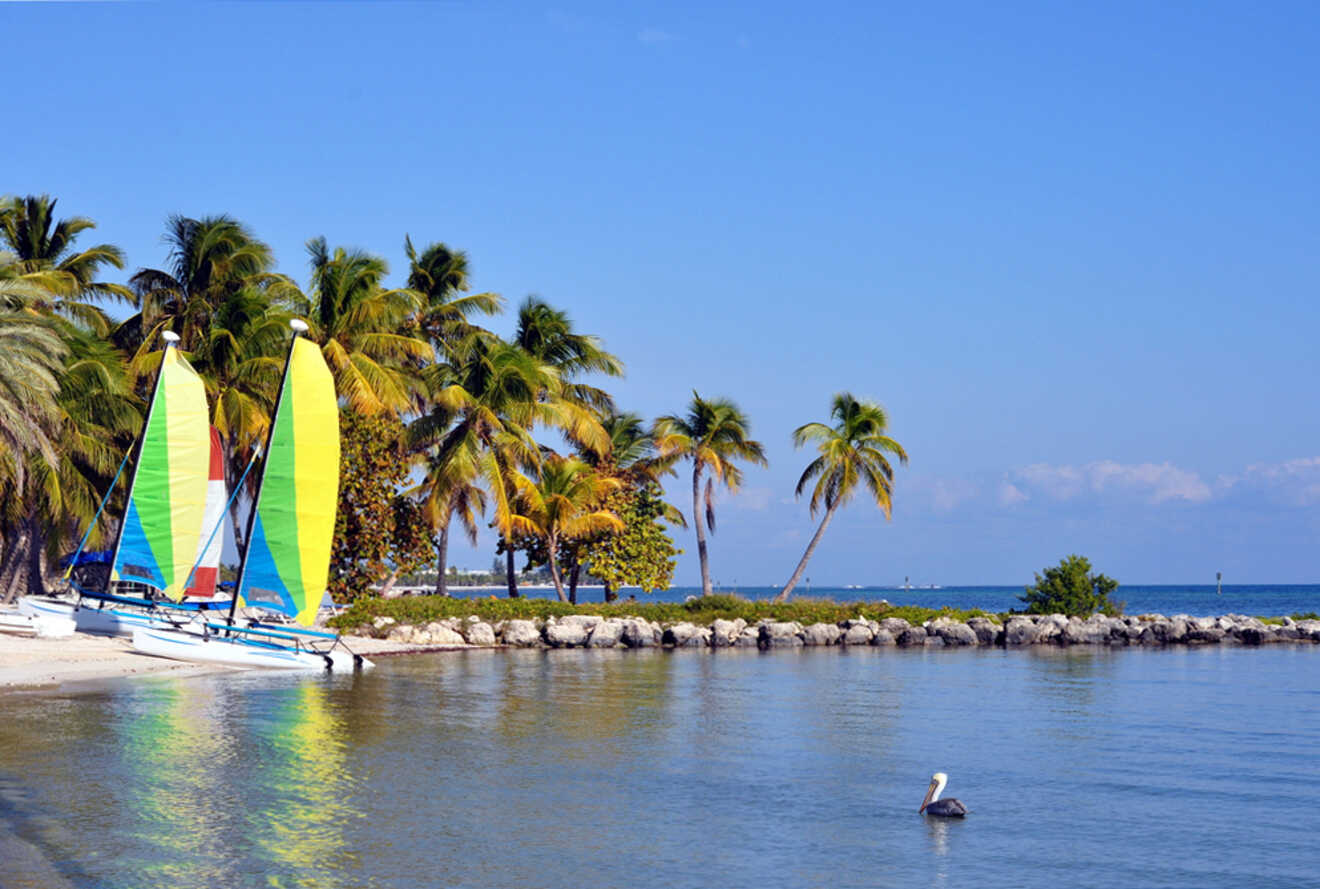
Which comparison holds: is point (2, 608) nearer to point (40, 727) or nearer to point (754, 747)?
point (40, 727)

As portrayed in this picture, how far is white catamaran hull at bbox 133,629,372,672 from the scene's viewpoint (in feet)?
104

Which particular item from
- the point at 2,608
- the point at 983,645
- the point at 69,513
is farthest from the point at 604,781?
the point at 983,645

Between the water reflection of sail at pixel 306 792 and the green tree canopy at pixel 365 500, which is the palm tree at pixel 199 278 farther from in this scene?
the water reflection of sail at pixel 306 792

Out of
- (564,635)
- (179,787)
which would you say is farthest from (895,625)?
(179,787)

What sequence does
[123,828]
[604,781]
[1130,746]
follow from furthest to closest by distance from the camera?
[1130,746], [604,781], [123,828]

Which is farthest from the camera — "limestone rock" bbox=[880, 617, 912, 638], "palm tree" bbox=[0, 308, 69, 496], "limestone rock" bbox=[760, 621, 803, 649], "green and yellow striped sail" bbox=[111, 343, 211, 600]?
"limestone rock" bbox=[880, 617, 912, 638]

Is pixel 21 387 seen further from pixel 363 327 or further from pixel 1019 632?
pixel 1019 632

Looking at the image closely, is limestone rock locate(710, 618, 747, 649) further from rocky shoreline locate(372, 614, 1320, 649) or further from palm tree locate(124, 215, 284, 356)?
palm tree locate(124, 215, 284, 356)

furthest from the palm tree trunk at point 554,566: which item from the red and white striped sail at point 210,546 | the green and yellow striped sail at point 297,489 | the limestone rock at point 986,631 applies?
the green and yellow striped sail at point 297,489

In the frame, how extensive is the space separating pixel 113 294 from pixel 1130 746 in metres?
41.0

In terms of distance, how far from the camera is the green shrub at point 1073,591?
182 ft

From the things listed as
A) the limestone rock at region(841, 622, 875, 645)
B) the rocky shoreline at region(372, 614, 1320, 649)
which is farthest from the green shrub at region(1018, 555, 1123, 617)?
the limestone rock at region(841, 622, 875, 645)

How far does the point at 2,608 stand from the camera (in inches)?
1534

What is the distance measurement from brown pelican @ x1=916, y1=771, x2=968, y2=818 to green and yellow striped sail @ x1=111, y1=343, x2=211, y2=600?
24.6 m
